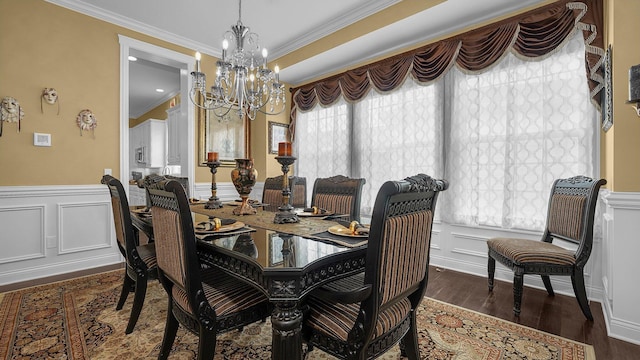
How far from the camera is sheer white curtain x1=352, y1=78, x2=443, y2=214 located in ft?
10.4

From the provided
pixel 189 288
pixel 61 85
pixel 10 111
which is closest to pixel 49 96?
pixel 61 85

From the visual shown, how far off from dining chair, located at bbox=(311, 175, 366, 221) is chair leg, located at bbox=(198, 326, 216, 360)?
1.29m

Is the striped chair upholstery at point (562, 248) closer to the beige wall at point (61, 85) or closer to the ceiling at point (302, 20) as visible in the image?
the beige wall at point (61, 85)

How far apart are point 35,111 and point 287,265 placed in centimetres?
339

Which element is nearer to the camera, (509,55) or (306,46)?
(509,55)

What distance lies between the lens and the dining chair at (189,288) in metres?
1.19

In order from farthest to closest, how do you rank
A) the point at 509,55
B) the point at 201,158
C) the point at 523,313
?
the point at 201,158 → the point at 509,55 → the point at 523,313

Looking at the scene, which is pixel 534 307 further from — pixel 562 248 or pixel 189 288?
pixel 189 288

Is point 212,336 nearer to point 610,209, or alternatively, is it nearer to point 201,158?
point 610,209

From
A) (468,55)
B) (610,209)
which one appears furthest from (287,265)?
(468,55)

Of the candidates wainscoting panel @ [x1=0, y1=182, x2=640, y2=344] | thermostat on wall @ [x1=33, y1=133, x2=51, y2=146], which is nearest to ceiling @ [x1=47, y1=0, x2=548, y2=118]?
thermostat on wall @ [x1=33, y1=133, x2=51, y2=146]

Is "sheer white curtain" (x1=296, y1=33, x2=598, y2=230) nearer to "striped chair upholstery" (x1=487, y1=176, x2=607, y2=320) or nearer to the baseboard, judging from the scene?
"striped chair upholstery" (x1=487, y1=176, x2=607, y2=320)

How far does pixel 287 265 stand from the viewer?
1.04m

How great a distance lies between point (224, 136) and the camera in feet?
14.6
